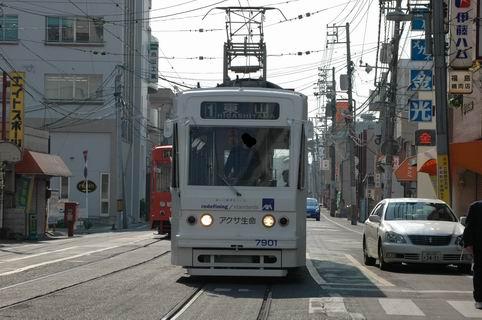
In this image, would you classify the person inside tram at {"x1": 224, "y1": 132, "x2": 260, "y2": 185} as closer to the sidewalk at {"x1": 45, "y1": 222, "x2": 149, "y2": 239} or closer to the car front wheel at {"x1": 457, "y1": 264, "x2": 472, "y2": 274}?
the car front wheel at {"x1": 457, "y1": 264, "x2": 472, "y2": 274}

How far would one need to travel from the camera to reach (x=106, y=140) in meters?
51.0

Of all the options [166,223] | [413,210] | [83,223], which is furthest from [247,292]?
[83,223]

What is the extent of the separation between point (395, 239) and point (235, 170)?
4.44m

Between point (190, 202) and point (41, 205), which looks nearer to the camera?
point (190, 202)

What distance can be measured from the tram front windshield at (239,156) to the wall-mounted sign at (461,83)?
39.1ft

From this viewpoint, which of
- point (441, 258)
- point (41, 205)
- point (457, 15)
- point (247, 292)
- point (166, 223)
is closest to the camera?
point (247, 292)

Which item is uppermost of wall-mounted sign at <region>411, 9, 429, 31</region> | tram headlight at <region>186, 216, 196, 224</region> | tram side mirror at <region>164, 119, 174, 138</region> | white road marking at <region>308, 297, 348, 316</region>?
wall-mounted sign at <region>411, 9, 429, 31</region>

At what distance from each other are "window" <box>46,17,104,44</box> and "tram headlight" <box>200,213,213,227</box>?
40261 millimetres

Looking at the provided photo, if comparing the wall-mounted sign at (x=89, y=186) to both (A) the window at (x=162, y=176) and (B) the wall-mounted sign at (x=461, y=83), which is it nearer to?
(A) the window at (x=162, y=176)

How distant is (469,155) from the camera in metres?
23.9

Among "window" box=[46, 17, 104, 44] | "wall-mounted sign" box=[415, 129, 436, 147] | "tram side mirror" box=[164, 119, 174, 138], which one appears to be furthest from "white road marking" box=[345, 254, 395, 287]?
"window" box=[46, 17, 104, 44]

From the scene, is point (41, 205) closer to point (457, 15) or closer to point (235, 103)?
point (457, 15)

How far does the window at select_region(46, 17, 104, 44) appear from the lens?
50750 millimetres

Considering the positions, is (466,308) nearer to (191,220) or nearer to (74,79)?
(191,220)
